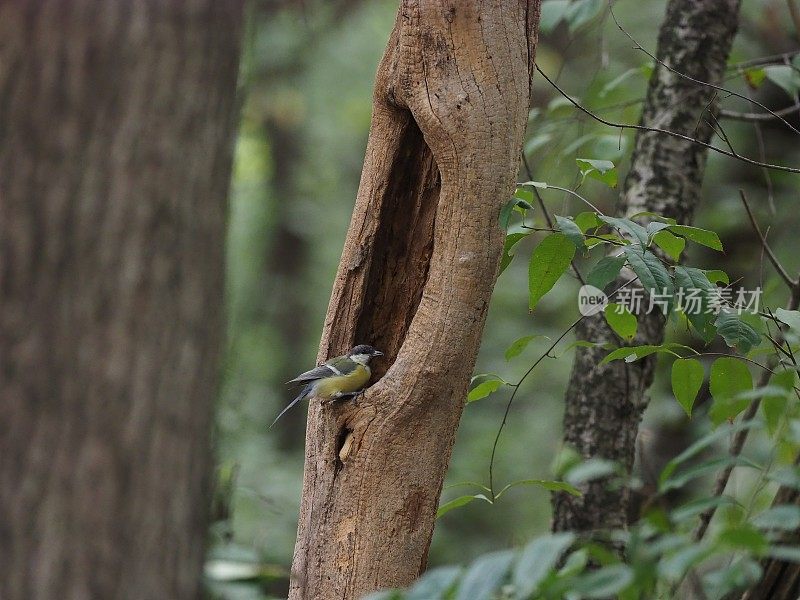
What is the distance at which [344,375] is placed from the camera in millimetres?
2934

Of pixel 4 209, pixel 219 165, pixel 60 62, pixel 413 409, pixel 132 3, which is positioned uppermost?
pixel 132 3

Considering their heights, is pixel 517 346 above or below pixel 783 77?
below

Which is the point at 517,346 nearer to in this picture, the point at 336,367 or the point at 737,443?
the point at 336,367

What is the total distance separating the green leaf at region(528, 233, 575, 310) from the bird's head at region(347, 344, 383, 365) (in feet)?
2.02

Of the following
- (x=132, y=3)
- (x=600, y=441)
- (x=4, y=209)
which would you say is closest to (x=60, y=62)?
(x=132, y=3)

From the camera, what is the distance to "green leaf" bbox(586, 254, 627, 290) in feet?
8.77

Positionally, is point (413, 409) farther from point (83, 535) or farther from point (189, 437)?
point (83, 535)

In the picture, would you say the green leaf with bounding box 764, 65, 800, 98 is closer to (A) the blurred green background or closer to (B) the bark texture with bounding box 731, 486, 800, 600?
(A) the blurred green background

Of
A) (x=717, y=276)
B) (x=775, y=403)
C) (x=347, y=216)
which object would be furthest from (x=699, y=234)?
(x=347, y=216)

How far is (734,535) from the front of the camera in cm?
143

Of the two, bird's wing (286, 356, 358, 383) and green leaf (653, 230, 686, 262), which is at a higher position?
green leaf (653, 230, 686, 262)

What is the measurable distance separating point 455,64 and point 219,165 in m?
1.20

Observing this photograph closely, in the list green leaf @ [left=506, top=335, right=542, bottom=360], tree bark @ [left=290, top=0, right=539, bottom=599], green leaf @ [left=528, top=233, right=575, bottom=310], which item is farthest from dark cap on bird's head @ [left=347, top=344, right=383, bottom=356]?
green leaf @ [left=528, top=233, right=575, bottom=310]

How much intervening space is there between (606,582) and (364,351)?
1669 mm
